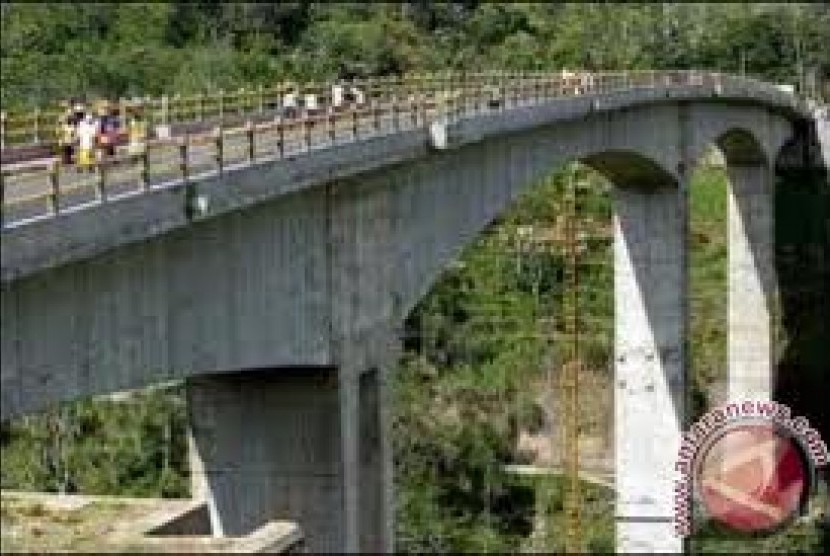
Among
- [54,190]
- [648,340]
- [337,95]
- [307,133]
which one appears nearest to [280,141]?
[307,133]

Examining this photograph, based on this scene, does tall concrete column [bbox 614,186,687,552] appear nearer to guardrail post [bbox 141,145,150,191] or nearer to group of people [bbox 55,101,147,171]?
group of people [bbox 55,101,147,171]

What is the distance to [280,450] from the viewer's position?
2381 centimetres

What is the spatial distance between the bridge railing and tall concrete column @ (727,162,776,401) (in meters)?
21.6

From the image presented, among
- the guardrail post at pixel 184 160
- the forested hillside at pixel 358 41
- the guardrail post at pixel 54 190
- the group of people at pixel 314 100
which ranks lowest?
the guardrail post at pixel 54 190

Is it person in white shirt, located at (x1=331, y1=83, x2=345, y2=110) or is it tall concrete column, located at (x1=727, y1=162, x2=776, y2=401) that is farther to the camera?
tall concrete column, located at (x1=727, y1=162, x2=776, y2=401)

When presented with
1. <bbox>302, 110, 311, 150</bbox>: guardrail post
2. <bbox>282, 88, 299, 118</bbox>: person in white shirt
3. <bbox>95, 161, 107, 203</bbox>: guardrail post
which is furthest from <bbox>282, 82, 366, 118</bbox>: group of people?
<bbox>95, 161, 107, 203</bbox>: guardrail post

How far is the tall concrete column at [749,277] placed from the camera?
6066cm

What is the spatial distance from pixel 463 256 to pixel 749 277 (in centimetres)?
1174

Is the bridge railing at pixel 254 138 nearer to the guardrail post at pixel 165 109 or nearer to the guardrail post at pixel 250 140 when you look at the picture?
the guardrail post at pixel 250 140

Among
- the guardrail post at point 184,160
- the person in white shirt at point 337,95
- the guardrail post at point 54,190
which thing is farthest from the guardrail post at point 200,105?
the guardrail post at point 54,190

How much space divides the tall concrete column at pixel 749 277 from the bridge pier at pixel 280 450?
38488 millimetres

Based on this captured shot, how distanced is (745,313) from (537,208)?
1232 centimetres

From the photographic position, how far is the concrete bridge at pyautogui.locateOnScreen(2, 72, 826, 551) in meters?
17.3

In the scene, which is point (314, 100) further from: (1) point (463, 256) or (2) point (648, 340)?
(1) point (463, 256)
